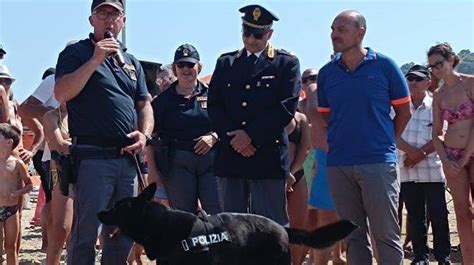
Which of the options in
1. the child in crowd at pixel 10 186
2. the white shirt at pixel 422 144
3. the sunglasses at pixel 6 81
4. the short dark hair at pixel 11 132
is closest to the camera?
the child in crowd at pixel 10 186

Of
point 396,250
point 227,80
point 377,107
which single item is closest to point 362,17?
point 377,107

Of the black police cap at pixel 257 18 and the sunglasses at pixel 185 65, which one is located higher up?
the black police cap at pixel 257 18

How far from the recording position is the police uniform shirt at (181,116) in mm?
7664

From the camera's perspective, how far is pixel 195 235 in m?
5.32

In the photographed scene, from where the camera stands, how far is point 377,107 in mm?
6363

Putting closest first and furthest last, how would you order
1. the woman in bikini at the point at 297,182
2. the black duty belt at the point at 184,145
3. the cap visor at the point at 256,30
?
the cap visor at the point at 256,30, the black duty belt at the point at 184,145, the woman in bikini at the point at 297,182

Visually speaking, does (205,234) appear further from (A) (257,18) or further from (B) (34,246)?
(B) (34,246)

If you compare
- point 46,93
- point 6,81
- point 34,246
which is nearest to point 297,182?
point 46,93

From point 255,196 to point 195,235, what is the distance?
129cm

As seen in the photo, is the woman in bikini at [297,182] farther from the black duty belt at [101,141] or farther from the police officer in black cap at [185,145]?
the black duty belt at [101,141]

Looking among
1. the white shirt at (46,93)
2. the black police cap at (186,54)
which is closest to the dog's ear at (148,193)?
the white shirt at (46,93)

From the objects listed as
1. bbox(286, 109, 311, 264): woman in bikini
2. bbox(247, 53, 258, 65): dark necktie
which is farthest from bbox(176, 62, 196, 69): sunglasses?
bbox(247, 53, 258, 65): dark necktie

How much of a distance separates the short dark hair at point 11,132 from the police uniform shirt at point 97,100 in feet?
9.52

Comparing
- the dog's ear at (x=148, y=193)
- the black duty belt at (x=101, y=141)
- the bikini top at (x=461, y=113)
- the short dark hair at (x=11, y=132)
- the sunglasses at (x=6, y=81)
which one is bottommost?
the short dark hair at (x=11, y=132)
